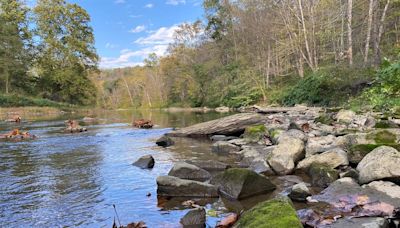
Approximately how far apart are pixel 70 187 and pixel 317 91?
21.1 m

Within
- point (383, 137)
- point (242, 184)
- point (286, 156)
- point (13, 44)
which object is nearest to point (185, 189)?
point (242, 184)

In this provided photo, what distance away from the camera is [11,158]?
11078 millimetres

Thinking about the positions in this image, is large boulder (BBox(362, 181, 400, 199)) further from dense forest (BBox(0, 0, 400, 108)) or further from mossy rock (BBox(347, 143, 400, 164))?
dense forest (BBox(0, 0, 400, 108))

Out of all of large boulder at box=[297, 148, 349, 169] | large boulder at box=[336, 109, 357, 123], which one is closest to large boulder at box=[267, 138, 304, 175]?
large boulder at box=[297, 148, 349, 169]

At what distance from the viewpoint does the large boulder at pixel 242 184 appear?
643 cm

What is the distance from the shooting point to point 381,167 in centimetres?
613

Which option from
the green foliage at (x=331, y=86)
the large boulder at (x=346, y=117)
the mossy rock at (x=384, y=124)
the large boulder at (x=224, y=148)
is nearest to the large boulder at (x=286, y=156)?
the large boulder at (x=224, y=148)

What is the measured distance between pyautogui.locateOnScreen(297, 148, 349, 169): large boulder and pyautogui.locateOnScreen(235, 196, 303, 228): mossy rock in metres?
3.23

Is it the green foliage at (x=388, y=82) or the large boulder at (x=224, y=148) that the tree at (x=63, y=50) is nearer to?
the large boulder at (x=224, y=148)

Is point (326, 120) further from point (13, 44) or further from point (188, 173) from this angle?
point (13, 44)

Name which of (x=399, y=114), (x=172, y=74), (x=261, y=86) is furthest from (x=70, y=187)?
(x=172, y=74)

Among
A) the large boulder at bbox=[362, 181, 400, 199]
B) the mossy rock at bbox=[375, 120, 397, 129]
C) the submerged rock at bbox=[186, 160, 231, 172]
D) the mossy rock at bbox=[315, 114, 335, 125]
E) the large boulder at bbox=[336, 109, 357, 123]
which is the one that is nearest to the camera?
the large boulder at bbox=[362, 181, 400, 199]

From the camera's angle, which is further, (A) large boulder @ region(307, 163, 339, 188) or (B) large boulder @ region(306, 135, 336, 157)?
(B) large boulder @ region(306, 135, 336, 157)

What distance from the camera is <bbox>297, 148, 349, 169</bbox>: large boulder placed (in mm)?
7461
